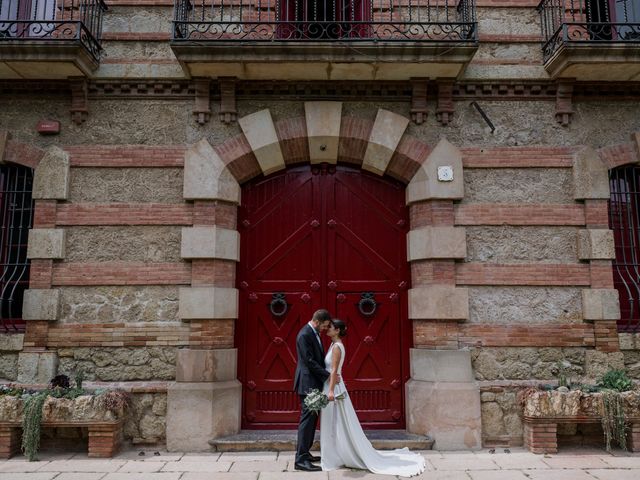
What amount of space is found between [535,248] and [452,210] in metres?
1.21

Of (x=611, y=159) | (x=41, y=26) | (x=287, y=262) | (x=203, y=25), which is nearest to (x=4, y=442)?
(x=287, y=262)

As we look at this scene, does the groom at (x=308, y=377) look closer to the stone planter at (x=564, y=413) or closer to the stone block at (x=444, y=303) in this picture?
the stone block at (x=444, y=303)

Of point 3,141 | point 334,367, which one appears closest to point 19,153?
point 3,141

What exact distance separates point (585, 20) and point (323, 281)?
5326 mm

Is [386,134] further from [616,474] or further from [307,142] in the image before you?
[616,474]

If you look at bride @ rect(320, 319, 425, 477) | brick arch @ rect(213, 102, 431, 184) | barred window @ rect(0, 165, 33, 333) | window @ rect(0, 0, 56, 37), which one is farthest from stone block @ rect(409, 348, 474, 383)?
window @ rect(0, 0, 56, 37)

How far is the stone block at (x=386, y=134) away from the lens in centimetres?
729

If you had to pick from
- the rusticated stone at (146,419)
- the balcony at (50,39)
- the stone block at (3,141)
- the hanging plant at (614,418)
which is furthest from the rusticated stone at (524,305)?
the stone block at (3,141)

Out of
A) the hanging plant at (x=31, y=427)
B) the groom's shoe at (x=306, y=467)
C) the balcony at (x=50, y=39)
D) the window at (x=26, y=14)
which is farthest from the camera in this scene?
the window at (x=26, y=14)

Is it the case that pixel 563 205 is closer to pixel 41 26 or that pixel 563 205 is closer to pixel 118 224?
pixel 118 224

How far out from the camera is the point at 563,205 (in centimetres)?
719

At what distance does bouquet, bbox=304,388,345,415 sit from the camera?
5621 mm

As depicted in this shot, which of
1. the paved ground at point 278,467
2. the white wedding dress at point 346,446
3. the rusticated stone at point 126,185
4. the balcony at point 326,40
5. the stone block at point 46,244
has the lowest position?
the paved ground at point 278,467

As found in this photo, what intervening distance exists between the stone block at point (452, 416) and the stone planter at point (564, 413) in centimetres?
65
